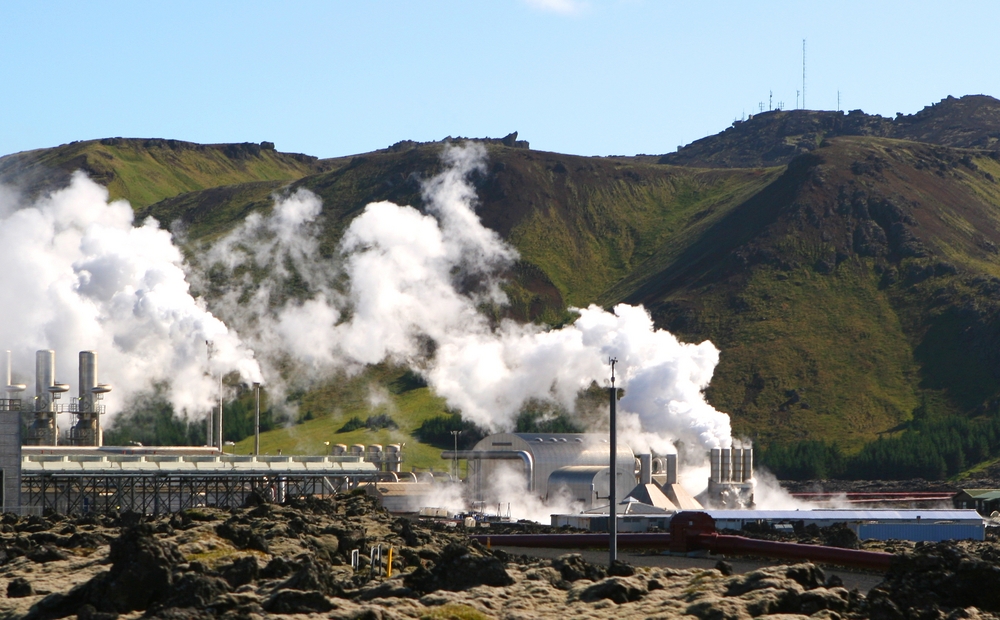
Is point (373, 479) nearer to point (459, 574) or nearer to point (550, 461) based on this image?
point (550, 461)

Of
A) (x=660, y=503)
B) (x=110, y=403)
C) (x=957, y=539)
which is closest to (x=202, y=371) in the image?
(x=110, y=403)

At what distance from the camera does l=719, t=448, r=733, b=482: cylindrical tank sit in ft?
474

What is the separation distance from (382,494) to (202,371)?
116 ft

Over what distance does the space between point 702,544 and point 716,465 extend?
55.7 meters

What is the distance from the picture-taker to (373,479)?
463ft

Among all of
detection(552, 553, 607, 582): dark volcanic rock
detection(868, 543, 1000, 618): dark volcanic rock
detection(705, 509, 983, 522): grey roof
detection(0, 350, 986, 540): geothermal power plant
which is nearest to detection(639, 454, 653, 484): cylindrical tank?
detection(0, 350, 986, 540): geothermal power plant

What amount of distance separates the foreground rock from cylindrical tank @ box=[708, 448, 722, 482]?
81632 millimetres

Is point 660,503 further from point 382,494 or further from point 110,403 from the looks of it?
point 110,403

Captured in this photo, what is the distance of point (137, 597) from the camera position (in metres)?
47.8

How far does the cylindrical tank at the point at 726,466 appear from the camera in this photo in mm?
144625

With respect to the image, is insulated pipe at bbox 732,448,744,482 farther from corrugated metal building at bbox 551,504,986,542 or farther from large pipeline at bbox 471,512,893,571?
large pipeline at bbox 471,512,893,571

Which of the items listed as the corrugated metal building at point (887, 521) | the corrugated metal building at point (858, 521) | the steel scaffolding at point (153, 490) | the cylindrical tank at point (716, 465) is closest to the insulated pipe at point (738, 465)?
the cylindrical tank at point (716, 465)

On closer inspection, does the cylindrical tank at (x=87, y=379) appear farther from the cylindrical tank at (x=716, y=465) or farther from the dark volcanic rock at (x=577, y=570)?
the dark volcanic rock at (x=577, y=570)

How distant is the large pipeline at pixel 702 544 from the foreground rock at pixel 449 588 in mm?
16217
